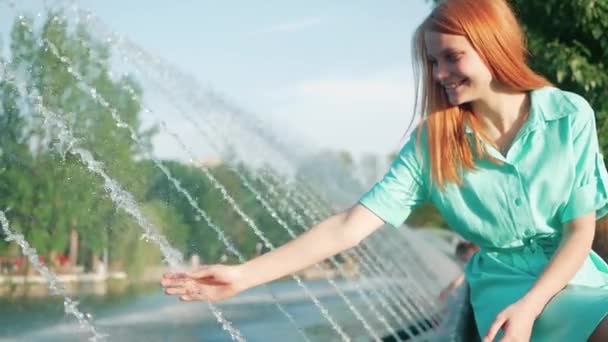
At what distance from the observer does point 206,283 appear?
6.94ft

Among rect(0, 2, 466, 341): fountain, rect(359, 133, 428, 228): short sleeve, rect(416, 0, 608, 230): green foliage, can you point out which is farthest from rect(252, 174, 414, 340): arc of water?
rect(359, 133, 428, 228): short sleeve

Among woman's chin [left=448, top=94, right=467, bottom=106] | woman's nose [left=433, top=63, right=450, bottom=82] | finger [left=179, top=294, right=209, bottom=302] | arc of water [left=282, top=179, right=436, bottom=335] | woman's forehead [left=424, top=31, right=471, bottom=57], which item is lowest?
arc of water [left=282, top=179, right=436, bottom=335]

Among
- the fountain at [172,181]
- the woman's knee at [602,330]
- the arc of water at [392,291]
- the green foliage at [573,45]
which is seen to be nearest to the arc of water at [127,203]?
the fountain at [172,181]

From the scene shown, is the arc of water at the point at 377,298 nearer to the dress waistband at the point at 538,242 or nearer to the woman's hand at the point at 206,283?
the dress waistband at the point at 538,242

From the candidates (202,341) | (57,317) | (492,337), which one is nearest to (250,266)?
(492,337)

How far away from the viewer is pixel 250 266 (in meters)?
2.18

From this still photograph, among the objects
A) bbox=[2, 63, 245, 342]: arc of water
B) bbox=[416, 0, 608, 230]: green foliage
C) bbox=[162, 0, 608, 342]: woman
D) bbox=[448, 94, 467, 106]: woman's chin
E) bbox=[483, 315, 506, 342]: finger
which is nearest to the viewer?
bbox=[483, 315, 506, 342]: finger

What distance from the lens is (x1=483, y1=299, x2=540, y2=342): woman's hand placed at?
203 centimetres

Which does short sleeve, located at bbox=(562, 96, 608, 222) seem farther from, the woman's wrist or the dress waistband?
the woman's wrist

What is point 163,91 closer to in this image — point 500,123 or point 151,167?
point 151,167

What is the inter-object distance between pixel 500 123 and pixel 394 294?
7.28m

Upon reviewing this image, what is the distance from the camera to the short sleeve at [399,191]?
2.33 m

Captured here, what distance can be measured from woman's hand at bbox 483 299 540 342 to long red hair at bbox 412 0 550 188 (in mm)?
371

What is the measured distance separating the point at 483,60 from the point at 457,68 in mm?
61
